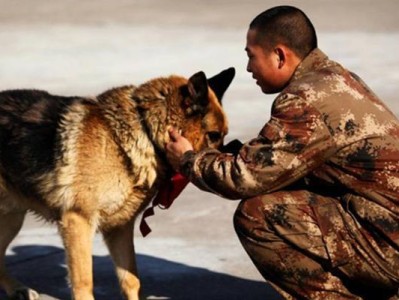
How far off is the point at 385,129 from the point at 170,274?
6.46 feet

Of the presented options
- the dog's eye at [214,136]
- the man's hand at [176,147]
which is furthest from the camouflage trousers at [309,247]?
the dog's eye at [214,136]

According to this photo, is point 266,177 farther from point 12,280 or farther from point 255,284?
point 12,280

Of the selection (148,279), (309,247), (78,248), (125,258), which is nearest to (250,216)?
(309,247)

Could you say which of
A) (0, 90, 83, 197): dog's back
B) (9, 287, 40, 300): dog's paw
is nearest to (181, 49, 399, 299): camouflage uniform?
(0, 90, 83, 197): dog's back

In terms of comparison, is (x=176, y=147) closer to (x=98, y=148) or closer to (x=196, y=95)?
(x=196, y=95)

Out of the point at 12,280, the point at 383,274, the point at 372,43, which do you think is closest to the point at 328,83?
the point at 383,274

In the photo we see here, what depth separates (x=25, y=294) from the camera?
563 cm

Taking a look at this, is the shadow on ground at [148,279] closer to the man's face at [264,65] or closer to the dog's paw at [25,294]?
the dog's paw at [25,294]

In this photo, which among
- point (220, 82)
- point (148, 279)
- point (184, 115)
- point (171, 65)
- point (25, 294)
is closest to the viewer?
point (184, 115)

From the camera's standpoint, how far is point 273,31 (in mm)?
4555

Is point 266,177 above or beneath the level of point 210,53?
above

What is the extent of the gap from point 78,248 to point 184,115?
82 cm

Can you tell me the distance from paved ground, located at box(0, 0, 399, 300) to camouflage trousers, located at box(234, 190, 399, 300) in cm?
98

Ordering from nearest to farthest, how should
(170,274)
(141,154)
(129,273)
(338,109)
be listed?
1. (338,109)
2. (141,154)
3. (129,273)
4. (170,274)
